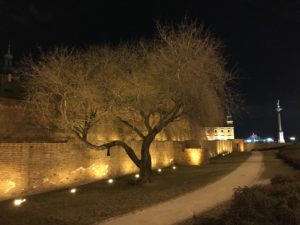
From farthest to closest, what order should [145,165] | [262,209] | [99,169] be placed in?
1. [99,169]
2. [145,165]
3. [262,209]

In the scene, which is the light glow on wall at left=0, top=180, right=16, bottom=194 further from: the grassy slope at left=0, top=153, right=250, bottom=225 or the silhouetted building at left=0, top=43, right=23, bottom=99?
the silhouetted building at left=0, top=43, right=23, bottom=99

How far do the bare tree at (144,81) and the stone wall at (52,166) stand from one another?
3.21ft

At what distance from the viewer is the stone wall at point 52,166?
1082 cm

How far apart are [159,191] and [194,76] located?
177 inches

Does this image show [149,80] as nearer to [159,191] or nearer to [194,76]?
[194,76]

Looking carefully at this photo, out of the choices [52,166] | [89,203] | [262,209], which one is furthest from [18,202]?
[262,209]

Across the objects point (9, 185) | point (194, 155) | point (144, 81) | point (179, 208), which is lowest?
point (179, 208)

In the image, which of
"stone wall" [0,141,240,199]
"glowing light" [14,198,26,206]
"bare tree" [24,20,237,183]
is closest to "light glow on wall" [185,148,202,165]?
"stone wall" [0,141,240,199]

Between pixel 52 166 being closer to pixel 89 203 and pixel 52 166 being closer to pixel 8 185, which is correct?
pixel 8 185

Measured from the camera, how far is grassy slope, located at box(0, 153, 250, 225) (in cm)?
843

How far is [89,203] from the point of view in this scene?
10.4 m

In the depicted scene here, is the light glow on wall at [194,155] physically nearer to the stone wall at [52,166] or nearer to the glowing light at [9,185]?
the stone wall at [52,166]

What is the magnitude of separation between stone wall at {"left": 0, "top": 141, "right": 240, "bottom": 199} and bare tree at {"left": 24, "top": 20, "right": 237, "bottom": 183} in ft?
3.21

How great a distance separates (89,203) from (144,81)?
5.41 meters
